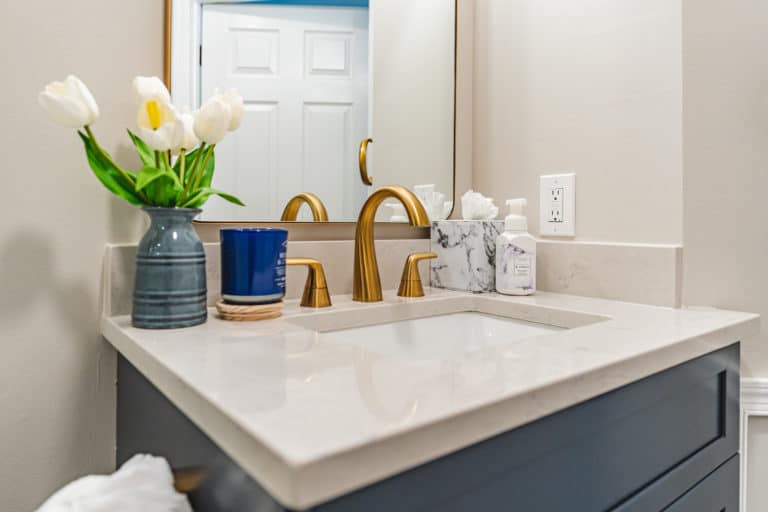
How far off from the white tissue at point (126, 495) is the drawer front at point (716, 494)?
0.65 metres

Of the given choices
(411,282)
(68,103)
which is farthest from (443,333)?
(68,103)

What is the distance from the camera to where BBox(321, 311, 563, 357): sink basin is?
3.07ft

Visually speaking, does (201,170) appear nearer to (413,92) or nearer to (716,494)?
(413,92)

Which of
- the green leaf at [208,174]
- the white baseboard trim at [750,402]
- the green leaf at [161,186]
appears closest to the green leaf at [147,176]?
the green leaf at [161,186]

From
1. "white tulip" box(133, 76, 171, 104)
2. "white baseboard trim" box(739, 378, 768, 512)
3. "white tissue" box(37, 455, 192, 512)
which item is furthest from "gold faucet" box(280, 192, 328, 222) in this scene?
"white baseboard trim" box(739, 378, 768, 512)

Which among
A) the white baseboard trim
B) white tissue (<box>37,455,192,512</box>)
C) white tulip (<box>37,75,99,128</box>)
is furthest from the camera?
the white baseboard trim

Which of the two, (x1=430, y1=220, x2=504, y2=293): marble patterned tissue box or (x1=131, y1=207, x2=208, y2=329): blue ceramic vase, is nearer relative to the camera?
(x1=131, y1=207, x2=208, y2=329): blue ceramic vase

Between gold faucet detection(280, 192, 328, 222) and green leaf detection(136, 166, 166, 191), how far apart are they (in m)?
0.34

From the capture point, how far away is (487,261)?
1111 mm

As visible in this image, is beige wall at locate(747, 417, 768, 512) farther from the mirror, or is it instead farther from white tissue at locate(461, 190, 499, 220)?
the mirror

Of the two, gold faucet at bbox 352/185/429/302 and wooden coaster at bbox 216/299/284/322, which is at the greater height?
gold faucet at bbox 352/185/429/302

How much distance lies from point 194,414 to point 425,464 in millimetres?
212

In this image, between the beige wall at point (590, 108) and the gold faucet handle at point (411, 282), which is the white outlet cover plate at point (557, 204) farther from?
the gold faucet handle at point (411, 282)

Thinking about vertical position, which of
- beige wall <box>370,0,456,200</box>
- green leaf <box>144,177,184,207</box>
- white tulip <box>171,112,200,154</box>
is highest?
beige wall <box>370,0,456,200</box>
